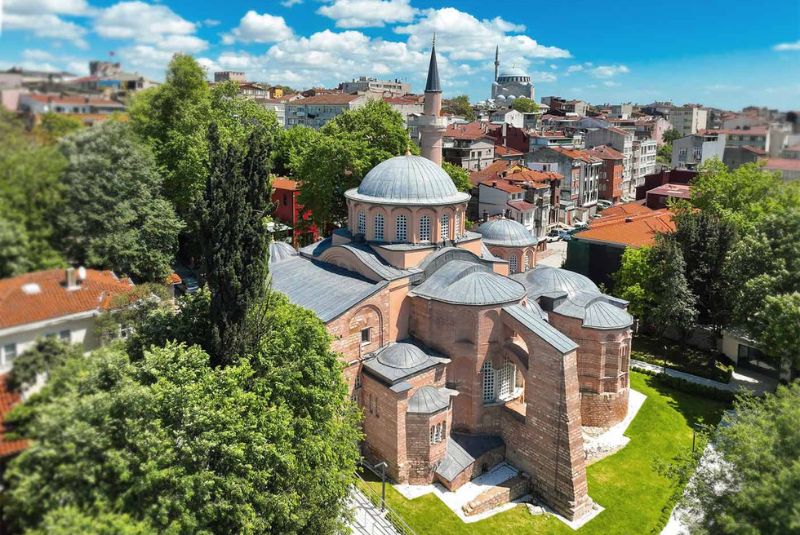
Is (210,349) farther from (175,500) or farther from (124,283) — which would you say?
(175,500)

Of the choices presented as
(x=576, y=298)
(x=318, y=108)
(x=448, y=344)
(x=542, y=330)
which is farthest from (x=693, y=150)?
(x=318, y=108)

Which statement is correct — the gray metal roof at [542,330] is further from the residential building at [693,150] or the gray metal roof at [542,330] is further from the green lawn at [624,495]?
the residential building at [693,150]

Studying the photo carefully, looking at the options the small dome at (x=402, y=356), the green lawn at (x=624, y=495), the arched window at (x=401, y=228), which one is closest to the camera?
the green lawn at (x=624, y=495)

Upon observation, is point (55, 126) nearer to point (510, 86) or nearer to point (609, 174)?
point (609, 174)

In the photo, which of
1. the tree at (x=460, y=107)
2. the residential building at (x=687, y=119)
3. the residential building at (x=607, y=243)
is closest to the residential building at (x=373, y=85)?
the tree at (x=460, y=107)

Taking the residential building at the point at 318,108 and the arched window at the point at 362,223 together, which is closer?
the arched window at the point at 362,223

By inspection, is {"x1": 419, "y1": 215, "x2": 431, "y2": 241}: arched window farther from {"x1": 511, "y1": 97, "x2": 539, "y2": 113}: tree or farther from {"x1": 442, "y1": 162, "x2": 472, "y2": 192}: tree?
{"x1": 511, "y1": 97, "x2": 539, "y2": 113}: tree

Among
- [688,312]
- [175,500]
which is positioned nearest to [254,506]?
[175,500]

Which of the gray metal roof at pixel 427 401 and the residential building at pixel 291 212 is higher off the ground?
the residential building at pixel 291 212

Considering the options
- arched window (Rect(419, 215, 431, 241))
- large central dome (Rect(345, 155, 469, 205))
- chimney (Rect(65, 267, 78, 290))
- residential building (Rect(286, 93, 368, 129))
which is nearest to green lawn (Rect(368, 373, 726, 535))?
arched window (Rect(419, 215, 431, 241))
